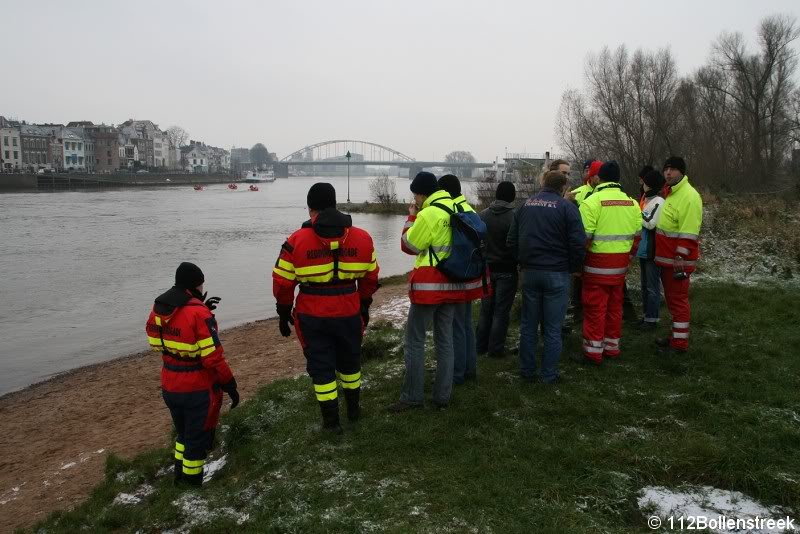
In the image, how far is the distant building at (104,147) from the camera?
5044 inches

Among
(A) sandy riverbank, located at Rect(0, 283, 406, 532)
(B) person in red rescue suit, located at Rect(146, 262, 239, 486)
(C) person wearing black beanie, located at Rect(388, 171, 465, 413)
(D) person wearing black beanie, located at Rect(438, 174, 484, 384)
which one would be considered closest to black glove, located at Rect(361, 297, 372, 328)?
(C) person wearing black beanie, located at Rect(388, 171, 465, 413)

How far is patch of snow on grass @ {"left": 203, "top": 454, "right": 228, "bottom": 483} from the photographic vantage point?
202 inches

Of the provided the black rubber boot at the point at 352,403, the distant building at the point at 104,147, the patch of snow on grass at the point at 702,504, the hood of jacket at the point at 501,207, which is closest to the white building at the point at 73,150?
the distant building at the point at 104,147

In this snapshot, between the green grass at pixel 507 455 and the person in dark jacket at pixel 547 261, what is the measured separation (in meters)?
0.39

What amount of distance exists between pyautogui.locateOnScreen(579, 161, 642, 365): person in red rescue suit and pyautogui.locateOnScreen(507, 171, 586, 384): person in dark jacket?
44 centimetres

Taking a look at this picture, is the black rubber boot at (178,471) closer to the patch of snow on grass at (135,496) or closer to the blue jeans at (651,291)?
the patch of snow on grass at (135,496)

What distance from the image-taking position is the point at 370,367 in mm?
7211

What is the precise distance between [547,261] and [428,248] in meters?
1.29

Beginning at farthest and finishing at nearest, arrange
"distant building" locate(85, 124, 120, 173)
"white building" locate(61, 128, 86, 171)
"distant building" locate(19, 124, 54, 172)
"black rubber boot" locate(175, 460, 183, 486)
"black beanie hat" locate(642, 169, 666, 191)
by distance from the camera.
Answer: "distant building" locate(85, 124, 120, 173)
"white building" locate(61, 128, 86, 171)
"distant building" locate(19, 124, 54, 172)
"black beanie hat" locate(642, 169, 666, 191)
"black rubber boot" locate(175, 460, 183, 486)

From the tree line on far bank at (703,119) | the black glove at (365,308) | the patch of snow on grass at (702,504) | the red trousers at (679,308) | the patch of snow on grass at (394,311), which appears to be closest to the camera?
the patch of snow on grass at (702,504)

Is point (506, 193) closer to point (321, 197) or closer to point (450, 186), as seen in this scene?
point (450, 186)

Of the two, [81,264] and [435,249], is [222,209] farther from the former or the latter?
[435,249]

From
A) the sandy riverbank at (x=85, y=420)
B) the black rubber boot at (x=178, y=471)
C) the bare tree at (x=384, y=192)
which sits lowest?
the sandy riverbank at (x=85, y=420)

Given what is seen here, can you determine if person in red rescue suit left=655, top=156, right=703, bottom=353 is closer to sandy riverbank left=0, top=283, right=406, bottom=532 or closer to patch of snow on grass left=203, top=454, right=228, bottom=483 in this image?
patch of snow on grass left=203, top=454, right=228, bottom=483
